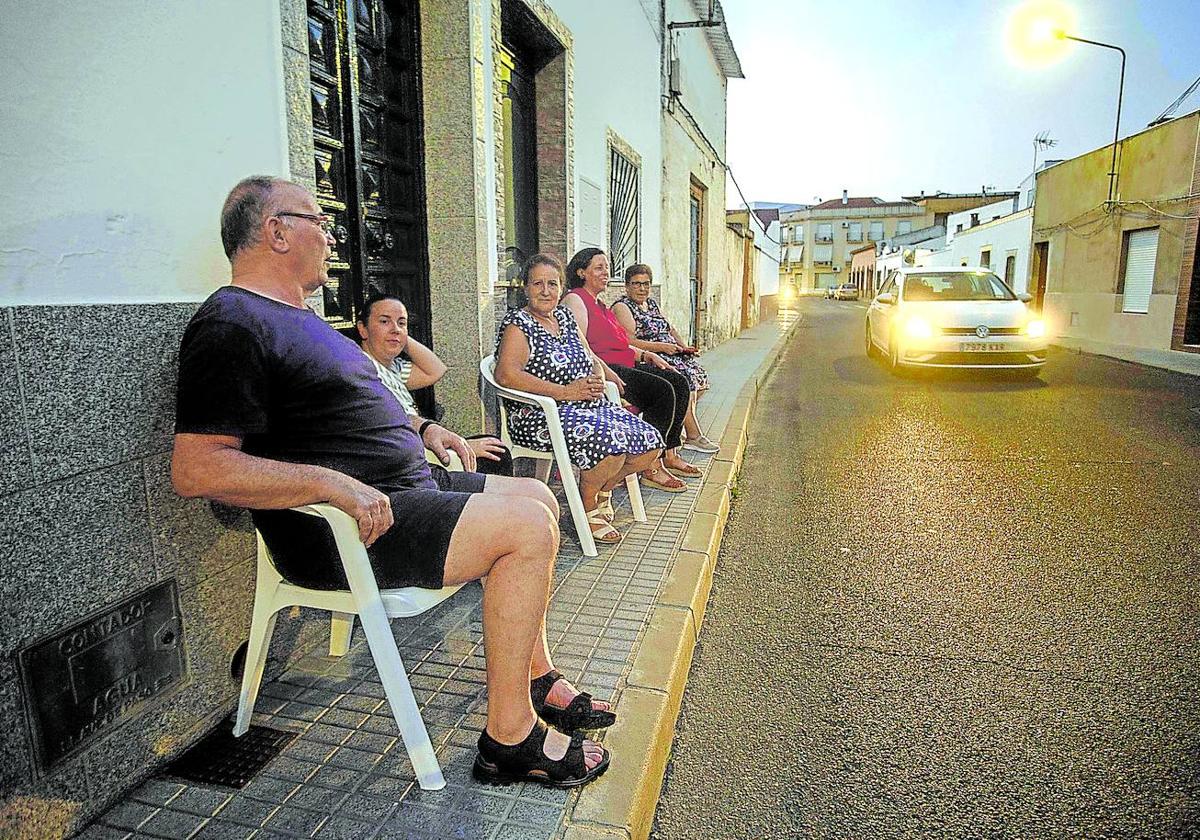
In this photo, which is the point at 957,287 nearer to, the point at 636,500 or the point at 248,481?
the point at 636,500

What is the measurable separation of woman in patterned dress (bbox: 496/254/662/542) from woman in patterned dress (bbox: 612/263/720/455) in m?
1.86

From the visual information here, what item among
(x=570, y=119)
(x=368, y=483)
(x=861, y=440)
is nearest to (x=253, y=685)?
(x=368, y=483)

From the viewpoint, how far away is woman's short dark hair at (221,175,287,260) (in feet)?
6.82

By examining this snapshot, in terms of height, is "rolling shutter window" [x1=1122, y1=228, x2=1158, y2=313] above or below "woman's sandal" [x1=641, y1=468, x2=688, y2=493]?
above

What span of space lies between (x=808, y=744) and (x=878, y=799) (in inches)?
11.8

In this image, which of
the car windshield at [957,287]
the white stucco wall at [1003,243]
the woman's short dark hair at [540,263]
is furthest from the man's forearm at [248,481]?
the white stucco wall at [1003,243]

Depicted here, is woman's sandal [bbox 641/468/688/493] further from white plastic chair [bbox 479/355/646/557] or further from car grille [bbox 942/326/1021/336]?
car grille [bbox 942/326/1021/336]

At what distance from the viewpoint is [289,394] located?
78.9 inches

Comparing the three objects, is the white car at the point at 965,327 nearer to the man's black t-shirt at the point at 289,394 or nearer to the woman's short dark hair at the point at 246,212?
the man's black t-shirt at the point at 289,394

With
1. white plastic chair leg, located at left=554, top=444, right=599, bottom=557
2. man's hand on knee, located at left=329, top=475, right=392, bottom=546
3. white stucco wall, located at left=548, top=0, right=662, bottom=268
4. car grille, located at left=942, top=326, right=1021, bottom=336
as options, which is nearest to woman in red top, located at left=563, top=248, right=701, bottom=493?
white stucco wall, located at left=548, top=0, right=662, bottom=268

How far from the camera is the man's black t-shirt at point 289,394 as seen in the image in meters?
1.86

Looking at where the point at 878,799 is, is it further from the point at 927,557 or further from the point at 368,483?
the point at 927,557

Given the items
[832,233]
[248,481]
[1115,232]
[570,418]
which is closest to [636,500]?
[570,418]

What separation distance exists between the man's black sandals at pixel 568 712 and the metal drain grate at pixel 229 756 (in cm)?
73
